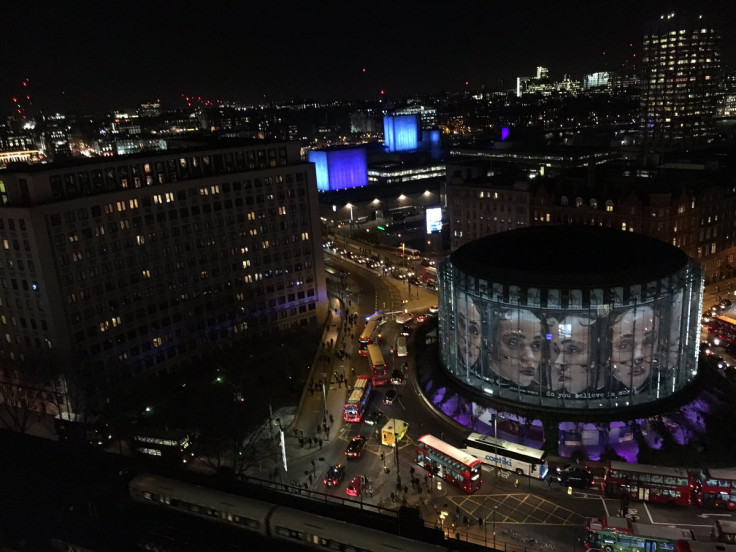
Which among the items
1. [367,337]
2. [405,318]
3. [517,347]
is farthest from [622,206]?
[517,347]

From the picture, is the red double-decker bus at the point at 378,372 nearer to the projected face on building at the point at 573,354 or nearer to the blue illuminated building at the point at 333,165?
the projected face on building at the point at 573,354

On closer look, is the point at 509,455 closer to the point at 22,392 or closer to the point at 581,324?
the point at 581,324

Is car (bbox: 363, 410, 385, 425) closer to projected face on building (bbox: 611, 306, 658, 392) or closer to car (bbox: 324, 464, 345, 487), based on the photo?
car (bbox: 324, 464, 345, 487)

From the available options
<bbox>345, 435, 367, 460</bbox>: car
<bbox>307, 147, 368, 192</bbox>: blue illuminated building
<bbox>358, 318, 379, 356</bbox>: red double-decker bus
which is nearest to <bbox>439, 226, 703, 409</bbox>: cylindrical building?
<bbox>345, 435, 367, 460</bbox>: car

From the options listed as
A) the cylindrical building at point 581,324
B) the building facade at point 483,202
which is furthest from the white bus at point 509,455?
the building facade at point 483,202

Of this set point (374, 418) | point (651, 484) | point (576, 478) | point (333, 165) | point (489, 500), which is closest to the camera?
point (651, 484)

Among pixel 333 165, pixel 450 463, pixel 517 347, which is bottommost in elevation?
pixel 450 463

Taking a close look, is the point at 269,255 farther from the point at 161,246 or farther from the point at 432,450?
the point at 432,450
